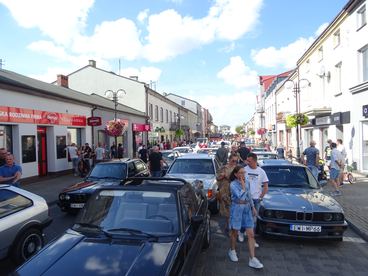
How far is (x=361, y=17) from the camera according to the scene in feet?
54.6

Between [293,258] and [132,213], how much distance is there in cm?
304

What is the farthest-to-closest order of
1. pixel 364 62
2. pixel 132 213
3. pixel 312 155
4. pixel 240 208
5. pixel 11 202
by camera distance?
pixel 364 62
pixel 312 155
pixel 11 202
pixel 240 208
pixel 132 213

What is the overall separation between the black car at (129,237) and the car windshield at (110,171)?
Answer: 5533 mm

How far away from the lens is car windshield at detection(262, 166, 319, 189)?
7.73 metres

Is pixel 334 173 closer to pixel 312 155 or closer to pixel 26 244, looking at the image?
pixel 312 155

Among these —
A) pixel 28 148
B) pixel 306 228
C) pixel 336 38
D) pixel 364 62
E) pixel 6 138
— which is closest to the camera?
pixel 306 228

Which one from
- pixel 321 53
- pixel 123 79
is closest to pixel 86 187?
pixel 321 53

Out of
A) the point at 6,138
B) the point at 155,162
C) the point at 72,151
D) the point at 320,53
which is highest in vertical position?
the point at 320,53

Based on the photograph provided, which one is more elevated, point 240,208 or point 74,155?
point 74,155

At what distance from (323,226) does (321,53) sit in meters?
20.2

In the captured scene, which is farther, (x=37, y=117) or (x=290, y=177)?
(x=37, y=117)

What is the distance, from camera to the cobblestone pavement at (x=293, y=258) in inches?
206

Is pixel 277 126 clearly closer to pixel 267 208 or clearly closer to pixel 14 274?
pixel 267 208

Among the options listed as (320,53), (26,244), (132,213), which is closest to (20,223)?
(26,244)
